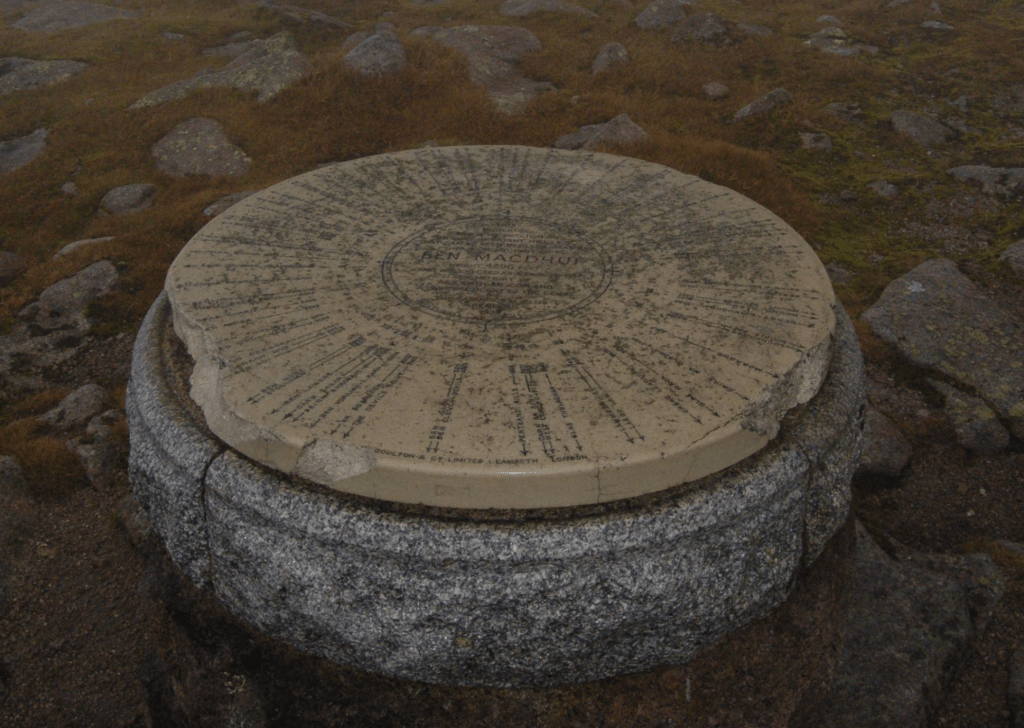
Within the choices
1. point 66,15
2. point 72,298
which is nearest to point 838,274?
point 72,298

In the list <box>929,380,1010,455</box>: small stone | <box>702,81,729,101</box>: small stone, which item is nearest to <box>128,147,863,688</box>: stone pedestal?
<box>929,380,1010,455</box>: small stone

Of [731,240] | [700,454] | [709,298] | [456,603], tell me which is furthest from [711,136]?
[456,603]

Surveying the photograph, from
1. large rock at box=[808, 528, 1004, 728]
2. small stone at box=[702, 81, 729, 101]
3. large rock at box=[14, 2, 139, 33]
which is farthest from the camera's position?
large rock at box=[14, 2, 139, 33]

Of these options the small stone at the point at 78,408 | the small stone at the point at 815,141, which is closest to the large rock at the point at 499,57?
the small stone at the point at 815,141

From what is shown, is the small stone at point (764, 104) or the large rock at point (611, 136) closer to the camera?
the large rock at point (611, 136)

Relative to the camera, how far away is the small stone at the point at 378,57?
869cm

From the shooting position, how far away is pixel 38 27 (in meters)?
12.5

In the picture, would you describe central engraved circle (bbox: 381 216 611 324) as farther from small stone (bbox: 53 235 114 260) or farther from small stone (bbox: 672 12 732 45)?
small stone (bbox: 672 12 732 45)

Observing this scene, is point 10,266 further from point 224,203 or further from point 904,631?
point 904,631

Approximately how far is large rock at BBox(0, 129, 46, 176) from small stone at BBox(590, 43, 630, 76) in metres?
6.14

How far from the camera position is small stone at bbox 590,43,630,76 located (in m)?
9.80

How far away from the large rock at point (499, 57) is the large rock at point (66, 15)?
6206 millimetres

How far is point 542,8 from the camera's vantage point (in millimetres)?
11914

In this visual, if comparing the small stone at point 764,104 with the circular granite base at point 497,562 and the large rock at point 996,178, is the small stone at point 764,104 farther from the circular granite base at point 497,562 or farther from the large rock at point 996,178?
the circular granite base at point 497,562
